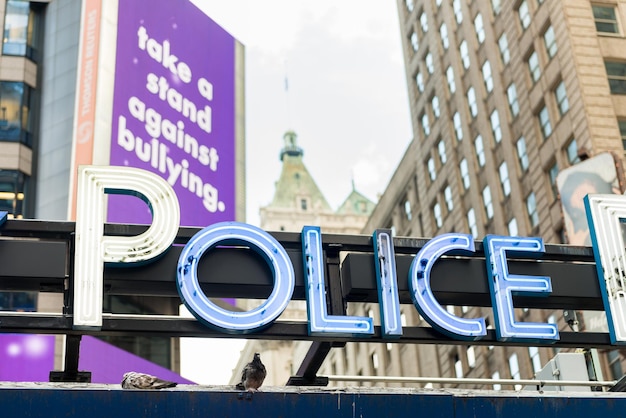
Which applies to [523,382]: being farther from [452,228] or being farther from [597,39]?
[452,228]

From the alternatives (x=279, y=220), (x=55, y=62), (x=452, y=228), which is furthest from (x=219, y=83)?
(x=279, y=220)

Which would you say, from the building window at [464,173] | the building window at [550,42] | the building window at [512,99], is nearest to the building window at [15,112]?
the building window at [550,42]

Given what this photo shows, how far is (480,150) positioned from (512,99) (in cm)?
532

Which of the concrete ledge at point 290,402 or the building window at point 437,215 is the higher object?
the building window at point 437,215

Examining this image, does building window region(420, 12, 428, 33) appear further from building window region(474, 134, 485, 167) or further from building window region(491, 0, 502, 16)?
building window region(474, 134, 485, 167)

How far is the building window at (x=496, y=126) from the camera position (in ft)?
209

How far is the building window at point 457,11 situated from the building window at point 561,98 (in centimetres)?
1625

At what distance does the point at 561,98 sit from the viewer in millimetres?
55156

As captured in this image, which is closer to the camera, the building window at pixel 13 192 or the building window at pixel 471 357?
the building window at pixel 13 192

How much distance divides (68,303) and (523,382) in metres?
6.69

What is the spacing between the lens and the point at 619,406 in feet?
50.3

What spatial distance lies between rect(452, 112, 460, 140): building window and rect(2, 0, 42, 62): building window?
28.9 metres

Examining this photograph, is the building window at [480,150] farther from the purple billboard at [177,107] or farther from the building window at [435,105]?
the purple billboard at [177,107]

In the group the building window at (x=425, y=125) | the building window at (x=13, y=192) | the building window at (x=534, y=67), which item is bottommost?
the building window at (x=13, y=192)
